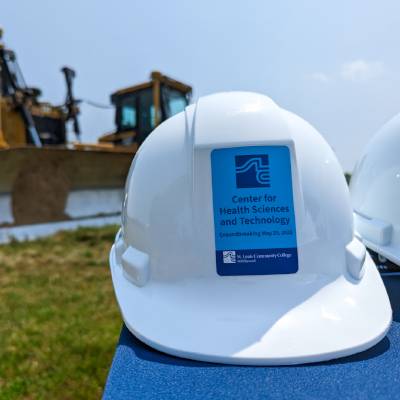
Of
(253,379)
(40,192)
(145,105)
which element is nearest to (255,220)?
(253,379)

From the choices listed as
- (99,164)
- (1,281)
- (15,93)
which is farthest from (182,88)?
(1,281)

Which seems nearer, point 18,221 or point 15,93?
point 18,221

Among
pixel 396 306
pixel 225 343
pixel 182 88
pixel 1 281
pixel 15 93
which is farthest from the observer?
pixel 182 88

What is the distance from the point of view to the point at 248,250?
3.28 feet

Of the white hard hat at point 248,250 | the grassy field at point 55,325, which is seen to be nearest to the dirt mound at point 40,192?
the grassy field at point 55,325

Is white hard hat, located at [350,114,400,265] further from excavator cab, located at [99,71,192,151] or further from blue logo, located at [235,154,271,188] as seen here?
excavator cab, located at [99,71,192,151]

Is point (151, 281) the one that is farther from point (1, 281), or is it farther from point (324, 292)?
point (1, 281)

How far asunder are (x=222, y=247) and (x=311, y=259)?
25 cm

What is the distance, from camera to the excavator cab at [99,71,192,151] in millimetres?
7207

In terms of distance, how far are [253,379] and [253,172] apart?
1.68ft

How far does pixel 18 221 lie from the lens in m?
5.46

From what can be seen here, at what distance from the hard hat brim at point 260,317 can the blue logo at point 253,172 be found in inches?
10.2

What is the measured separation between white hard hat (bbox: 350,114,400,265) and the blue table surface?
496mm

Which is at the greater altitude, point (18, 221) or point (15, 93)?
point (15, 93)
